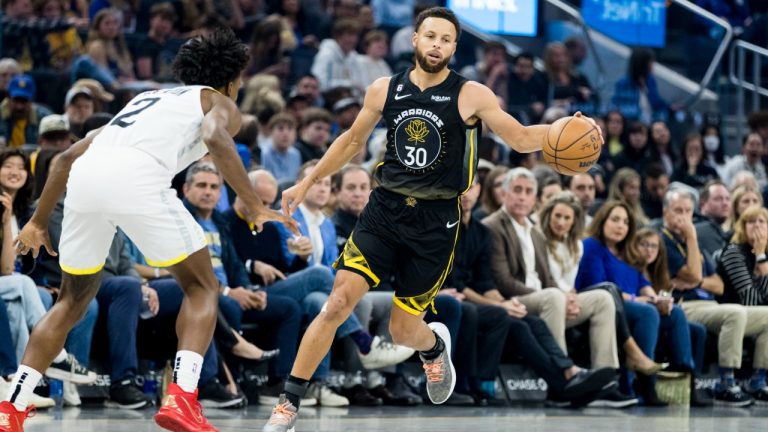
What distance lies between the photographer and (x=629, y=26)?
55.9 ft

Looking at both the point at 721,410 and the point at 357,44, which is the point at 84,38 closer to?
the point at 357,44

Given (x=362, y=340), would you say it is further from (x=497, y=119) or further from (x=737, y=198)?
(x=737, y=198)

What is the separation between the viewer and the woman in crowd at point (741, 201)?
12172 millimetres

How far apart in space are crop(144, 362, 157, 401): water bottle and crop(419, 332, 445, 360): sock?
234 cm

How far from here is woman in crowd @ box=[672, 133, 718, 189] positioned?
47.3 feet

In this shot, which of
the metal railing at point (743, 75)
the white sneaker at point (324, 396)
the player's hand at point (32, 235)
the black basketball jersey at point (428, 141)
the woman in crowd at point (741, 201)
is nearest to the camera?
the player's hand at point (32, 235)

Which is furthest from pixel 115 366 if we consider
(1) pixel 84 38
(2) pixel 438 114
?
(1) pixel 84 38

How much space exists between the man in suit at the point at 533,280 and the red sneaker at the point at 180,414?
4.62m

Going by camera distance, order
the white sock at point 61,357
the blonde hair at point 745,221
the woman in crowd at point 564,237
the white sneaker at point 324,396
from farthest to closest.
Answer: the blonde hair at point 745,221 → the woman in crowd at point 564,237 → the white sneaker at point 324,396 → the white sock at point 61,357

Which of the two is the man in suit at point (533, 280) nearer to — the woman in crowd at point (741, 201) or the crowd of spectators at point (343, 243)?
the crowd of spectators at point (343, 243)

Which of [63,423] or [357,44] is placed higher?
[357,44]

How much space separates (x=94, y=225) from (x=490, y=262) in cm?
481

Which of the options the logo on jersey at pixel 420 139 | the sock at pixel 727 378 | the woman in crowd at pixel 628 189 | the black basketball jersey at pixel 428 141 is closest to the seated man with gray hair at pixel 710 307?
the sock at pixel 727 378

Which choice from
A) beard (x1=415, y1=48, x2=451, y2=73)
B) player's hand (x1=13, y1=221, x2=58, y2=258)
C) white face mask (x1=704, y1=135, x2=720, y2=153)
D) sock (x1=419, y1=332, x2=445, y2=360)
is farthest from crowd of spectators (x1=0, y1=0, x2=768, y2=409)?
beard (x1=415, y1=48, x2=451, y2=73)
